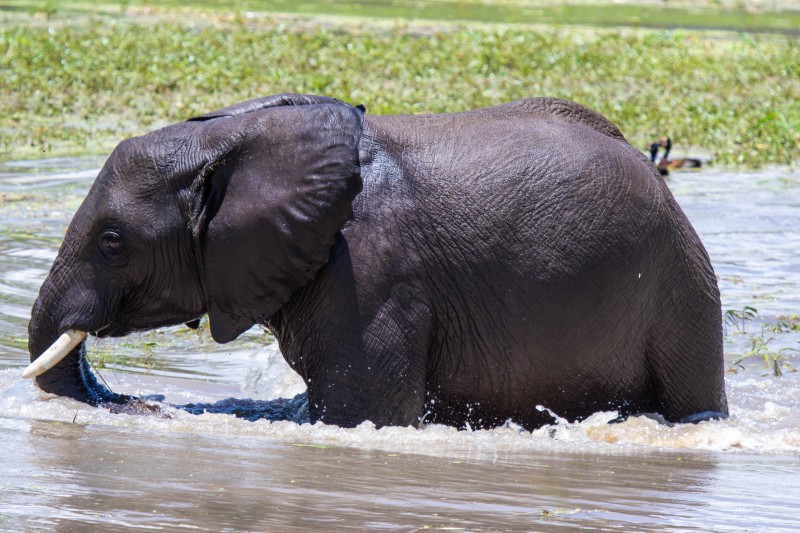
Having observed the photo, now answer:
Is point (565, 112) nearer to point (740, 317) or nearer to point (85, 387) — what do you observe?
point (85, 387)

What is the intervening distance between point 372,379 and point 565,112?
1509 mm

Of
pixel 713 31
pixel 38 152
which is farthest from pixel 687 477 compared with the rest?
pixel 713 31

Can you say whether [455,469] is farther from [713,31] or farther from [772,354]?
[713,31]

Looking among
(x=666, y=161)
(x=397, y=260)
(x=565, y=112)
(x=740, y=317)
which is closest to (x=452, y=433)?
(x=397, y=260)

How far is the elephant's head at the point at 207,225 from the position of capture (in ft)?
18.0

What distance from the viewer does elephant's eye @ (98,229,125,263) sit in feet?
18.6

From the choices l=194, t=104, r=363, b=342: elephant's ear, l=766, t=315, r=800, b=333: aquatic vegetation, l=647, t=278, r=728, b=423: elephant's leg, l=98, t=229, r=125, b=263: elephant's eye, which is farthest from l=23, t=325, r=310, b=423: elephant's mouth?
l=766, t=315, r=800, b=333: aquatic vegetation

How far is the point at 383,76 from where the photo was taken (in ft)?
58.2

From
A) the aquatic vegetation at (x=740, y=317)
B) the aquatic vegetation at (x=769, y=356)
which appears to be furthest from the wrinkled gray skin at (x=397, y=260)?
the aquatic vegetation at (x=740, y=317)

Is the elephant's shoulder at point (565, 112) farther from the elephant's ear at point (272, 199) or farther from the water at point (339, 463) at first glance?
the water at point (339, 463)

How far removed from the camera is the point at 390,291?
18.3ft

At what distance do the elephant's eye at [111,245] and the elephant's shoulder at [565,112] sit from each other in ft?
5.76

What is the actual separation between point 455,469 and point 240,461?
0.76m

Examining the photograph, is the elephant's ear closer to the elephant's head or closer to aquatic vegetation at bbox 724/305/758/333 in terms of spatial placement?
the elephant's head
